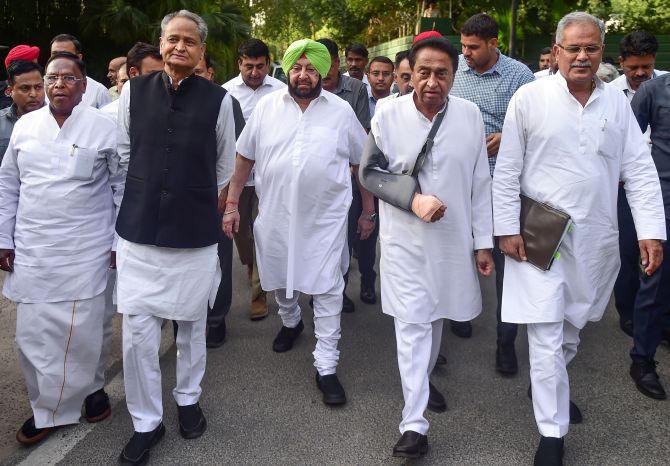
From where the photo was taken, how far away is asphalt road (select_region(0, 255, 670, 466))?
3258 millimetres

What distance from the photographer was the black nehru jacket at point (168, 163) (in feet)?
10.4

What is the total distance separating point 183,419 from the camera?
135 inches

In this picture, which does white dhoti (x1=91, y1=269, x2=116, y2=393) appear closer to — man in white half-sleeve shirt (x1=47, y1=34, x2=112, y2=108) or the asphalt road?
the asphalt road

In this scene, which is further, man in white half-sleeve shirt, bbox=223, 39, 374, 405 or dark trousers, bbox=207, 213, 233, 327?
dark trousers, bbox=207, 213, 233, 327

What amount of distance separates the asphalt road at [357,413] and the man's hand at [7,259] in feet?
2.94

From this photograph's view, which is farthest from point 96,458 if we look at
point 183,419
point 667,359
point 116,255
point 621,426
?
point 667,359

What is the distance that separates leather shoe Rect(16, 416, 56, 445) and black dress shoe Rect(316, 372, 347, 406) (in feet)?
5.03

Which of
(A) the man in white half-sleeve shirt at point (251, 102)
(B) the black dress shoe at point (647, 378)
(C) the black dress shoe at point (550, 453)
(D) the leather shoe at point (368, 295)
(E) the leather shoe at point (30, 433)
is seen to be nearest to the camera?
(C) the black dress shoe at point (550, 453)

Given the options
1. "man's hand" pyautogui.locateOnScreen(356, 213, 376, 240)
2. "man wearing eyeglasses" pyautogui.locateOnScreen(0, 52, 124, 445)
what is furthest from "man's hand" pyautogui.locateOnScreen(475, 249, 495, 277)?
"man wearing eyeglasses" pyautogui.locateOnScreen(0, 52, 124, 445)

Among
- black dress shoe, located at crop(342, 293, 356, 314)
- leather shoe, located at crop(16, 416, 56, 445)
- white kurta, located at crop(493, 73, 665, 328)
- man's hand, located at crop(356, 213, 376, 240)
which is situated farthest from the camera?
black dress shoe, located at crop(342, 293, 356, 314)

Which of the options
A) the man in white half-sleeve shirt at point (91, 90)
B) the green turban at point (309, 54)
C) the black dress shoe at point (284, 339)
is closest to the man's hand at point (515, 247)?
the green turban at point (309, 54)

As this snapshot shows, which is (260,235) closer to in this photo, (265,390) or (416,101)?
(265,390)

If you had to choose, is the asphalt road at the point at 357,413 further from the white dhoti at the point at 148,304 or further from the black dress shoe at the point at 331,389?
the white dhoti at the point at 148,304

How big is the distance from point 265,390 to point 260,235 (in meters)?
1.01
